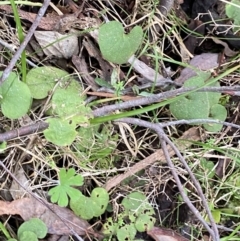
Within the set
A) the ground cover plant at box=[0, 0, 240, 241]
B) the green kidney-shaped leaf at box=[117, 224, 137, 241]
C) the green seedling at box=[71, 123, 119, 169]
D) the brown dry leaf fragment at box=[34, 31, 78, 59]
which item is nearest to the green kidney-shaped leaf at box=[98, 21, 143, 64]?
the ground cover plant at box=[0, 0, 240, 241]

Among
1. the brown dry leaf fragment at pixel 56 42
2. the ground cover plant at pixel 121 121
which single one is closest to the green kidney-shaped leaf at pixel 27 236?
the ground cover plant at pixel 121 121

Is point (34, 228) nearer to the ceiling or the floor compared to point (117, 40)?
nearer to the floor

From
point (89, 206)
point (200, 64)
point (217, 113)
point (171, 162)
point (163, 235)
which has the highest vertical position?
point (200, 64)

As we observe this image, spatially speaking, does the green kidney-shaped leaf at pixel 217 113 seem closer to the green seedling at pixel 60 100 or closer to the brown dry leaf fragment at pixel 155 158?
the brown dry leaf fragment at pixel 155 158

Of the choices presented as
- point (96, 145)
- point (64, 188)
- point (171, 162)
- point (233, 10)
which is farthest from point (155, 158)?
point (233, 10)

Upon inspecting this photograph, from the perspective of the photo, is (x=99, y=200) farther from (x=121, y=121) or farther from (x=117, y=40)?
(x=117, y=40)
